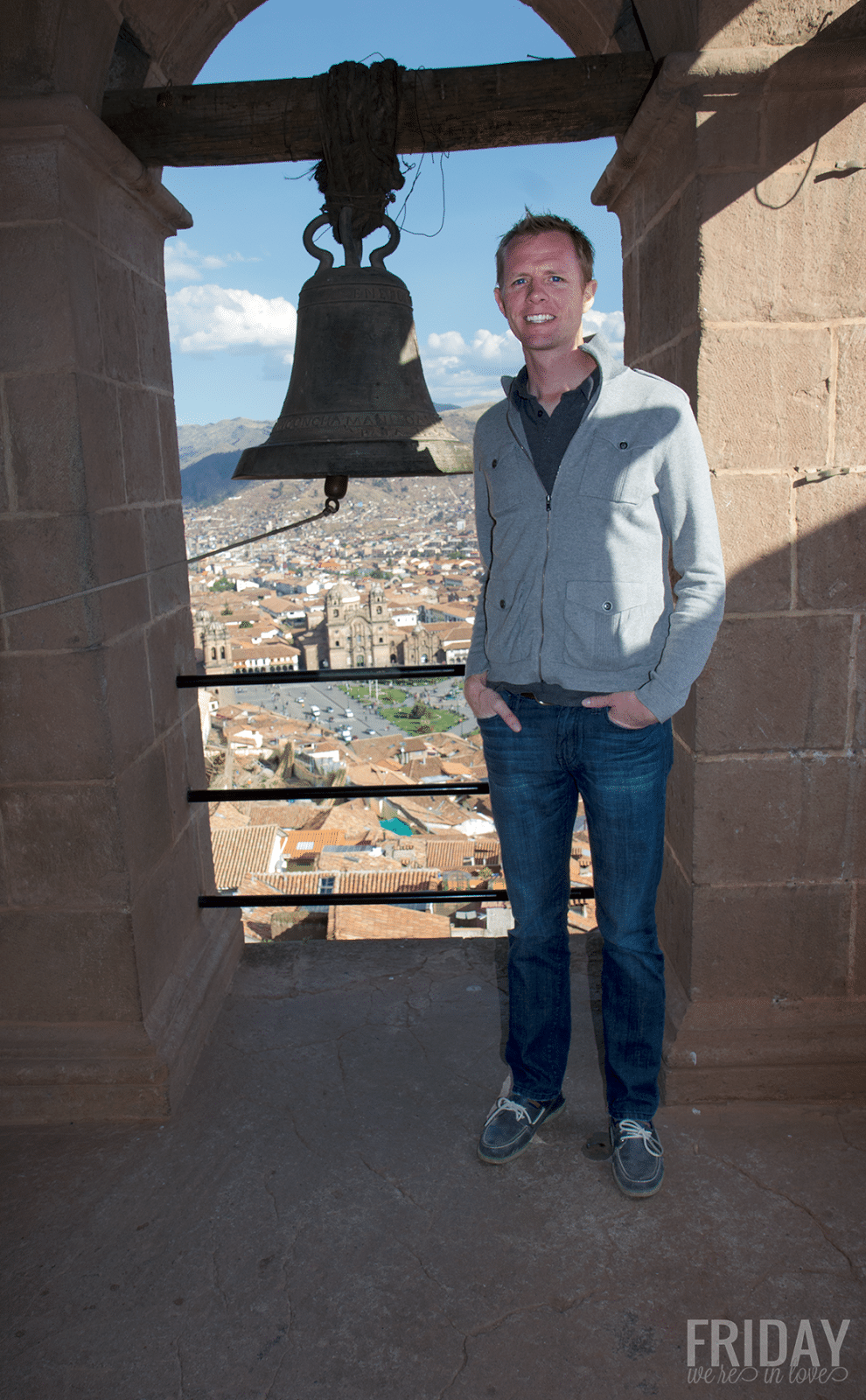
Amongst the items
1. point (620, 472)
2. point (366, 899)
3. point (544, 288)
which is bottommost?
point (366, 899)

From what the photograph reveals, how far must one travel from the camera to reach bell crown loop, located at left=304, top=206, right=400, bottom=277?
183 centimetres

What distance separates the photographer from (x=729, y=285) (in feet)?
5.90

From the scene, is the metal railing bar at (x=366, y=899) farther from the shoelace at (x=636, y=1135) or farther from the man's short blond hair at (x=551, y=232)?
the man's short blond hair at (x=551, y=232)

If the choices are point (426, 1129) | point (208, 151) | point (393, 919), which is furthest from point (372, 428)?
point (393, 919)

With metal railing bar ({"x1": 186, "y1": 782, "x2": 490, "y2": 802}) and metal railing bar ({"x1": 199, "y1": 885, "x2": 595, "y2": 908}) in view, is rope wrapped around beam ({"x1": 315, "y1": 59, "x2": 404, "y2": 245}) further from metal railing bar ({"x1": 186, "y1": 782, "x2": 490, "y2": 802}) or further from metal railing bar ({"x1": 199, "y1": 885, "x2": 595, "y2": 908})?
metal railing bar ({"x1": 199, "y1": 885, "x2": 595, "y2": 908})

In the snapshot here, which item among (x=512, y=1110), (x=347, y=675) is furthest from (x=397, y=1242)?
(x=347, y=675)

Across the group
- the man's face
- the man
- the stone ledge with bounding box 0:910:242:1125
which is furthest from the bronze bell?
the stone ledge with bounding box 0:910:242:1125

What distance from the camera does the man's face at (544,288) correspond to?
5.33 ft

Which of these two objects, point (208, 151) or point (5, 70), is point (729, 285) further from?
point (5, 70)

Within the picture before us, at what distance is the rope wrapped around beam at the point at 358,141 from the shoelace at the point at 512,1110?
1.82 meters

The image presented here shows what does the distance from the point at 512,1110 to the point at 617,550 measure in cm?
118

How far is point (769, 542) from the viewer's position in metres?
1.88

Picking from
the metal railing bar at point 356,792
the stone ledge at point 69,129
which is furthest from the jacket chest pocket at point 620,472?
the stone ledge at point 69,129

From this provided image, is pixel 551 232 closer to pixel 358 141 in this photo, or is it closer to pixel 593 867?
Result: pixel 358 141
